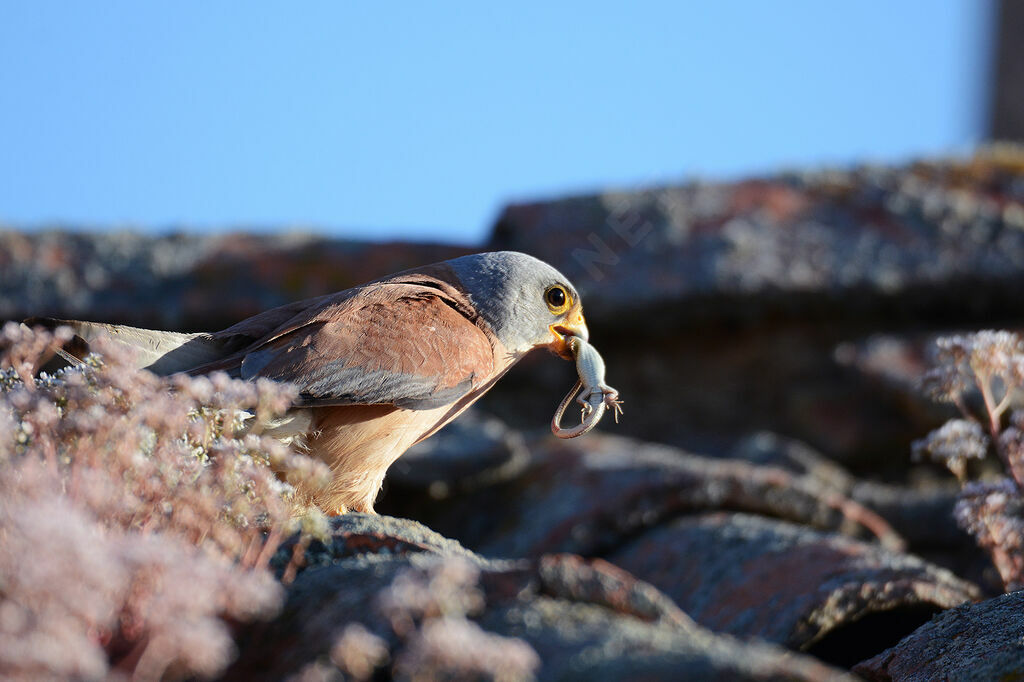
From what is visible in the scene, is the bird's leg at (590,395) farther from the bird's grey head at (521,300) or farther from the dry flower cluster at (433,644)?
the dry flower cluster at (433,644)

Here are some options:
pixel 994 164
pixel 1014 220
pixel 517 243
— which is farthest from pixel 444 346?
pixel 994 164

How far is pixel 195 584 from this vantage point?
1622 mm

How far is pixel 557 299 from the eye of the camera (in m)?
4.59

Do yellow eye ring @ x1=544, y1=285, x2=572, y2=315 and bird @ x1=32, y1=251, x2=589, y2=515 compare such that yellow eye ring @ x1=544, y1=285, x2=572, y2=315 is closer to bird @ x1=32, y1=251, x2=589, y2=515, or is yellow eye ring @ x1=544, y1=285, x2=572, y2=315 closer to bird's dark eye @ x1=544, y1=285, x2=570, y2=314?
bird's dark eye @ x1=544, y1=285, x2=570, y2=314

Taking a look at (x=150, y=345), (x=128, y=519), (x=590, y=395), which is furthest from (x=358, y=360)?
(x=128, y=519)

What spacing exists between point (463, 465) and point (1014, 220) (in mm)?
5363

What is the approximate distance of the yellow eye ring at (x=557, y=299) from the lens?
455 cm

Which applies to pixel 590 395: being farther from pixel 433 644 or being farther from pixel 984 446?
pixel 433 644

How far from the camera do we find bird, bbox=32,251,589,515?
3607 millimetres

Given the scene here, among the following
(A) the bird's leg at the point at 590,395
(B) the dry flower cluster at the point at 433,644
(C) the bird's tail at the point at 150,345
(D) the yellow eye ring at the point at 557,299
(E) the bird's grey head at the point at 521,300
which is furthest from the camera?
(D) the yellow eye ring at the point at 557,299

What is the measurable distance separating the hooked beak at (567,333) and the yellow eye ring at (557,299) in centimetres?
5

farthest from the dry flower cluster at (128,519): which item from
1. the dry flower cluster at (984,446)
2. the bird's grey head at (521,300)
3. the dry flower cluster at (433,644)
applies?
the dry flower cluster at (984,446)

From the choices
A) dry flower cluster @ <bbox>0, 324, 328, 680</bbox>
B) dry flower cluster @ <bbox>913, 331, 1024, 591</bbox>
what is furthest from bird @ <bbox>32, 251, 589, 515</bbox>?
dry flower cluster @ <bbox>913, 331, 1024, 591</bbox>

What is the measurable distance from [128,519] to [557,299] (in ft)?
8.33
